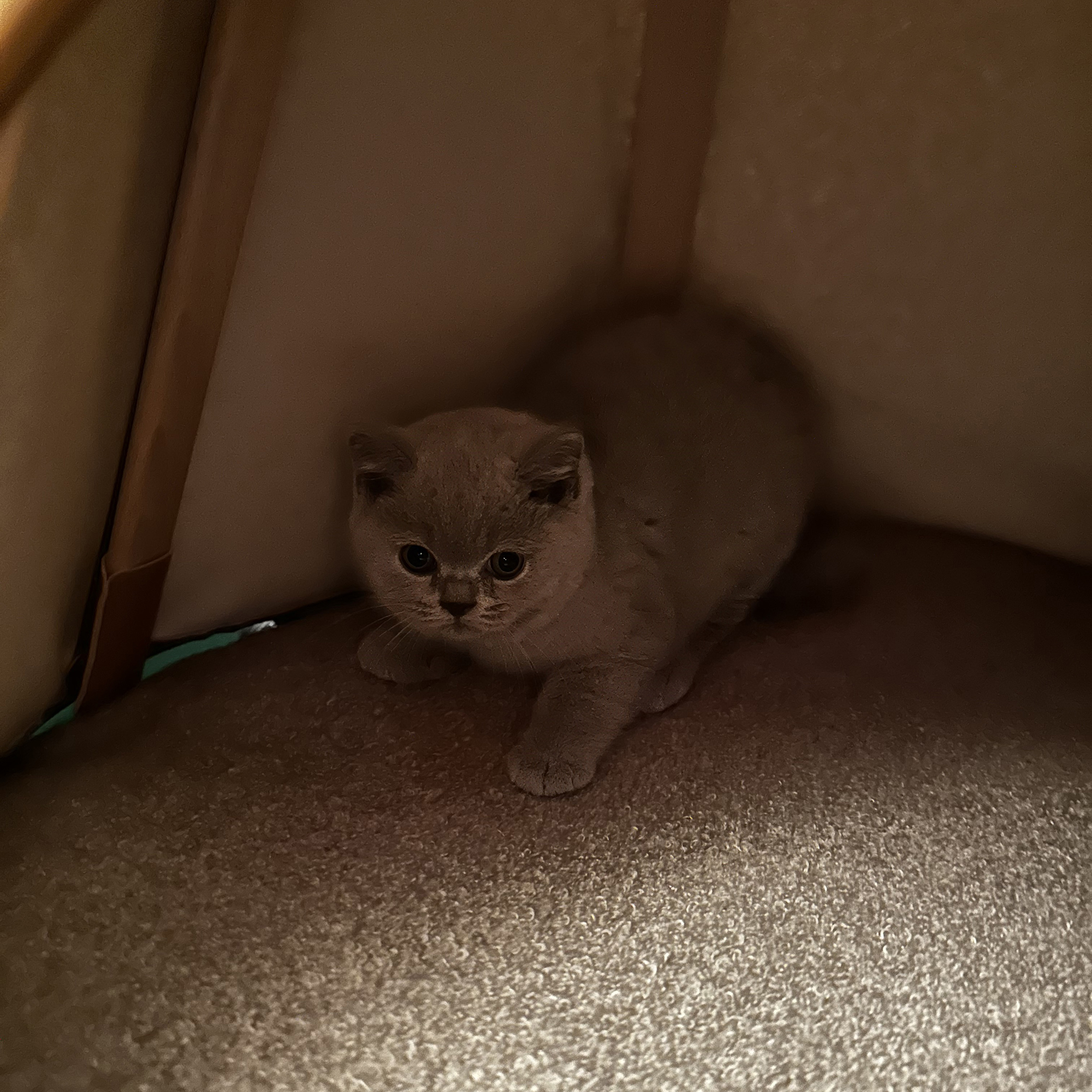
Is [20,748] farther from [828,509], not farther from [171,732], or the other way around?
[828,509]

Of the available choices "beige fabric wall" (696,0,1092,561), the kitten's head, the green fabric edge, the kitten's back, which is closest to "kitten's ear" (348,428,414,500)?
the kitten's head

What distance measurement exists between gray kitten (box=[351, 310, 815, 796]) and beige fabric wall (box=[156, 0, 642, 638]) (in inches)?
6.0

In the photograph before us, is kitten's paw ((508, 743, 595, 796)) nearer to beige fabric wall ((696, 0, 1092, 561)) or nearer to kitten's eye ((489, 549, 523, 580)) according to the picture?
kitten's eye ((489, 549, 523, 580))

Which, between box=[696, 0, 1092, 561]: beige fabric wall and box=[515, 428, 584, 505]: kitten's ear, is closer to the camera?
box=[515, 428, 584, 505]: kitten's ear

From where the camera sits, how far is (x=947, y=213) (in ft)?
3.68

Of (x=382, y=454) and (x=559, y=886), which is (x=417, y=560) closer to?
(x=382, y=454)

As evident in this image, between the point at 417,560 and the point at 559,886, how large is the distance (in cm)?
36

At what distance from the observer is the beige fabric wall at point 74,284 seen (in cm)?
80

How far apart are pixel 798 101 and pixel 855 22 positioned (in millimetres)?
104

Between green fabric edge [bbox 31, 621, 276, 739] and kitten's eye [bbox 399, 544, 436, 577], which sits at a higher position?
kitten's eye [bbox 399, 544, 436, 577]

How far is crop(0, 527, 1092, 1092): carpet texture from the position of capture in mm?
756

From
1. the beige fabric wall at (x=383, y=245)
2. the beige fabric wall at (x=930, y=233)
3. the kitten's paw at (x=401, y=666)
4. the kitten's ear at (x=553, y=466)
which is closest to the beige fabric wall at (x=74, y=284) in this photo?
the beige fabric wall at (x=383, y=245)

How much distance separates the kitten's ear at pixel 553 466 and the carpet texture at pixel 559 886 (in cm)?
Answer: 30

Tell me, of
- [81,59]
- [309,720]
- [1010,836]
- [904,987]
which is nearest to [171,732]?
[309,720]
